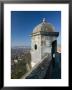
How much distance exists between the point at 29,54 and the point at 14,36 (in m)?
0.11

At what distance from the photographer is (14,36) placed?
103 cm

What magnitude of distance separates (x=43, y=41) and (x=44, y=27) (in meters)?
0.07

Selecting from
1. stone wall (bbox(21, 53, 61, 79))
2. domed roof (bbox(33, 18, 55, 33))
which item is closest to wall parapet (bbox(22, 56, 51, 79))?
stone wall (bbox(21, 53, 61, 79))

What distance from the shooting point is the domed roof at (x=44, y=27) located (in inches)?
40.7

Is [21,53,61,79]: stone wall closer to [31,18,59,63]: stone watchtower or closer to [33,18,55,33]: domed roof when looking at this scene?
[31,18,59,63]: stone watchtower

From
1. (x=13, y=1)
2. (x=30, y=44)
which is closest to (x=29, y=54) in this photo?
(x=30, y=44)

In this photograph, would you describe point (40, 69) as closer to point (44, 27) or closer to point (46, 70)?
point (46, 70)

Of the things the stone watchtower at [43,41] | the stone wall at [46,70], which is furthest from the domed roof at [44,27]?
the stone wall at [46,70]

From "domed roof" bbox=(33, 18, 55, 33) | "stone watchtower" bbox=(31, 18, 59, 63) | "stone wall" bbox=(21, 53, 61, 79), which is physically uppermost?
"domed roof" bbox=(33, 18, 55, 33)

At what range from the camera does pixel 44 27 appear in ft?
3.41

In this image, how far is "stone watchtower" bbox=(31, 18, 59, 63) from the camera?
1.03 metres

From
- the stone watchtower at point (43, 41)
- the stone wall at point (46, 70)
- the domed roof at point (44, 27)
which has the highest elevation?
the domed roof at point (44, 27)

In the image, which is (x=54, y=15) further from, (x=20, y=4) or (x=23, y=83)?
(x=23, y=83)

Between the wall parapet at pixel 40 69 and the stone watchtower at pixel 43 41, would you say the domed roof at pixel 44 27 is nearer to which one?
the stone watchtower at pixel 43 41
